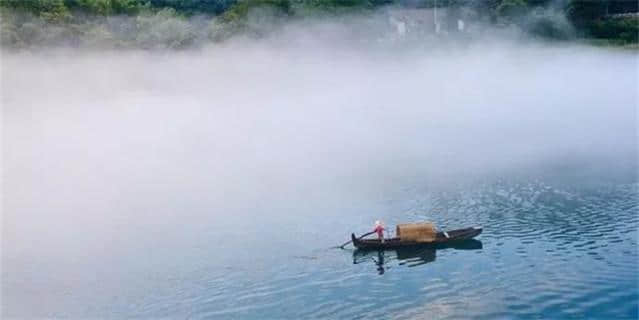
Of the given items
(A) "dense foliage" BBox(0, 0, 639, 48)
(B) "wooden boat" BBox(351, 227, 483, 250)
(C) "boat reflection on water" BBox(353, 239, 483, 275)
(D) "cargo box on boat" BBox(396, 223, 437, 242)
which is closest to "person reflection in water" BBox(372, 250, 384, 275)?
(C) "boat reflection on water" BBox(353, 239, 483, 275)

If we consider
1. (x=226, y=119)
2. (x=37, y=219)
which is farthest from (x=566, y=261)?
(x=226, y=119)

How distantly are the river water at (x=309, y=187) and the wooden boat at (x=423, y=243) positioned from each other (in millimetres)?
168

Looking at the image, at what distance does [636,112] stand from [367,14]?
47.6ft

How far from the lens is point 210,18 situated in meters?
31.8

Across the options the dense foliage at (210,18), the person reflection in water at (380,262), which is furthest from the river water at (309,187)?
the dense foliage at (210,18)

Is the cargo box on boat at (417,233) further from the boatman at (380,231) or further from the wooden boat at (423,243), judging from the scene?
the boatman at (380,231)

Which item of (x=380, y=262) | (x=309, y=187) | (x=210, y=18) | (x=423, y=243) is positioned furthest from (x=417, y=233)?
(x=210, y=18)

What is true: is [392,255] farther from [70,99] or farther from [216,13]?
[216,13]

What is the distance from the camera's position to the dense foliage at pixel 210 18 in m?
28.2

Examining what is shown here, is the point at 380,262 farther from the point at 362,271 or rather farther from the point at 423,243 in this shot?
the point at 423,243

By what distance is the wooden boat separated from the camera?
41.4 feet

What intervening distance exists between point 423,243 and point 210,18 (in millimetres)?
21324

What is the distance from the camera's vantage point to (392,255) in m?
12.6

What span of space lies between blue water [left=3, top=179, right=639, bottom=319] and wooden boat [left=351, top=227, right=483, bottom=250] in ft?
0.46
